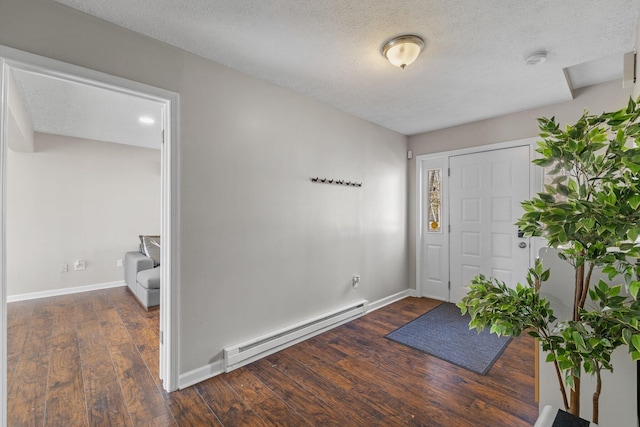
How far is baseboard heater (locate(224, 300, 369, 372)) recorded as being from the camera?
221 cm

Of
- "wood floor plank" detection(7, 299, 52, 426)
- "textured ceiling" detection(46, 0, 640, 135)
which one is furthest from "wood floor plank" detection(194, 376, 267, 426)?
"textured ceiling" detection(46, 0, 640, 135)

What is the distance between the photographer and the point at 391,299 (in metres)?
3.87

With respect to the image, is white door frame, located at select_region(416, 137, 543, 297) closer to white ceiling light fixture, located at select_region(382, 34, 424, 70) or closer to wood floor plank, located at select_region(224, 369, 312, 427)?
white ceiling light fixture, located at select_region(382, 34, 424, 70)

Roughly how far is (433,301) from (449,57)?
10.1 ft

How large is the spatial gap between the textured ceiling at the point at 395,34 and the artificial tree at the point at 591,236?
1.16 m

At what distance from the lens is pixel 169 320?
193cm

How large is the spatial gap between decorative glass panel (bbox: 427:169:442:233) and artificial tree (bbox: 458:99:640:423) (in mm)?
3049

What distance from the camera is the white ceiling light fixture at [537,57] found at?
203 cm

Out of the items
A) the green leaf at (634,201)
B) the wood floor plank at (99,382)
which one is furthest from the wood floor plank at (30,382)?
the green leaf at (634,201)

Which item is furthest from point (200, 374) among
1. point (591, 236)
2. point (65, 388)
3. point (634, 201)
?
point (634, 201)

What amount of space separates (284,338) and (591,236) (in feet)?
7.53

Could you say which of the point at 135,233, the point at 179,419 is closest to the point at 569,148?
the point at 179,419

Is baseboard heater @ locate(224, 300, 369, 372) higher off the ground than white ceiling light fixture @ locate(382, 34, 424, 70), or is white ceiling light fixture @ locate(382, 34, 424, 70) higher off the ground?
white ceiling light fixture @ locate(382, 34, 424, 70)

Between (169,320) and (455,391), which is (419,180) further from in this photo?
(169,320)
